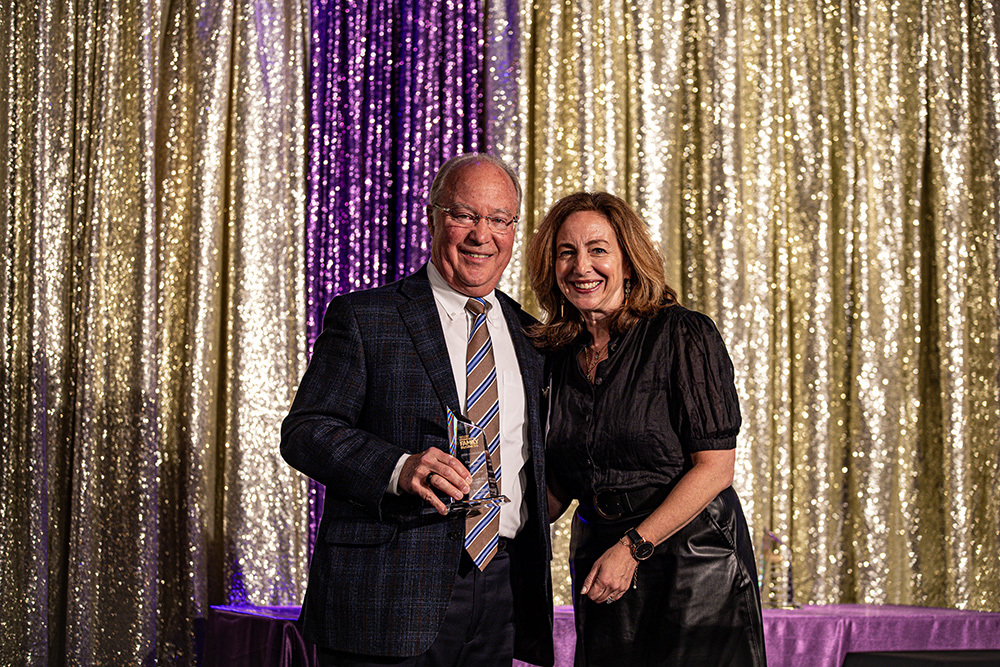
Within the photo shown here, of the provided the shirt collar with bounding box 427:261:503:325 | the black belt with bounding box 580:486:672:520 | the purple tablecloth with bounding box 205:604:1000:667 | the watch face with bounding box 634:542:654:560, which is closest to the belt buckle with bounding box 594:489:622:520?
the black belt with bounding box 580:486:672:520

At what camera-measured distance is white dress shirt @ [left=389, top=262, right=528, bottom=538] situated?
5.62 feet

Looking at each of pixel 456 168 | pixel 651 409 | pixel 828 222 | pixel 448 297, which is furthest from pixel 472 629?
pixel 828 222

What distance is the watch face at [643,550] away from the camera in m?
1.58

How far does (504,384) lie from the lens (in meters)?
1.77

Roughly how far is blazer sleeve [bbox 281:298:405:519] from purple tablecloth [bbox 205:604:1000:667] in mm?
1011

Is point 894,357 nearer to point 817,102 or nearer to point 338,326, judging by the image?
point 817,102

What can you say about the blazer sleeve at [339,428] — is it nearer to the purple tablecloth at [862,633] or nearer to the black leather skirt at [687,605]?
the black leather skirt at [687,605]

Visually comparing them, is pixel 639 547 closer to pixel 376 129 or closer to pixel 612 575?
pixel 612 575

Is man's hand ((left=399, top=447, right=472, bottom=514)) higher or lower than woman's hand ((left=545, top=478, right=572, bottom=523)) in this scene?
higher

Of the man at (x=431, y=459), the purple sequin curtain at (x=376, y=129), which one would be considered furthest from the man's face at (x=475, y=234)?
the purple sequin curtain at (x=376, y=129)

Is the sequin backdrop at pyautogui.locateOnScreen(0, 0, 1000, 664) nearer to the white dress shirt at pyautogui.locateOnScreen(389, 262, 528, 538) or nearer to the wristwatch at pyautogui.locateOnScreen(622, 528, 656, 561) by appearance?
the white dress shirt at pyautogui.locateOnScreen(389, 262, 528, 538)

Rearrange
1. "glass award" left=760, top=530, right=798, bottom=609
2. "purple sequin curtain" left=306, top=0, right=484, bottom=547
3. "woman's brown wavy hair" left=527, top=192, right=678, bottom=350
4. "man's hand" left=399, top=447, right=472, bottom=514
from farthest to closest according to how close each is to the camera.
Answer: "purple sequin curtain" left=306, top=0, right=484, bottom=547, "glass award" left=760, top=530, right=798, bottom=609, "woman's brown wavy hair" left=527, top=192, right=678, bottom=350, "man's hand" left=399, top=447, right=472, bottom=514

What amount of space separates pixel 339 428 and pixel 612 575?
1.83ft

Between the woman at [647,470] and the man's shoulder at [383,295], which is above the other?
the man's shoulder at [383,295]
